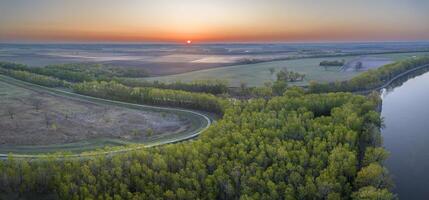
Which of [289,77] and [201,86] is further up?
[289,77]

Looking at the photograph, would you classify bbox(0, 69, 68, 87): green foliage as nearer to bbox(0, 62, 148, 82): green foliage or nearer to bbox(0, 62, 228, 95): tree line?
bbox(0, 62, 228, 95): tree line

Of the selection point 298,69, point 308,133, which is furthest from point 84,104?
point 298,69

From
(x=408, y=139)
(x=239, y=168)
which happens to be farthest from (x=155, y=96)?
(x=408, y=139)

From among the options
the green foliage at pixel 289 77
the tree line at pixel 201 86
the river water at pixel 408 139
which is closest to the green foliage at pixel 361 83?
the river water at pixel 408 139

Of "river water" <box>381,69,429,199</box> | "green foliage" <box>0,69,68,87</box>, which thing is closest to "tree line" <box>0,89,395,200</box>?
"river water" <box>381,69,429,199</box>

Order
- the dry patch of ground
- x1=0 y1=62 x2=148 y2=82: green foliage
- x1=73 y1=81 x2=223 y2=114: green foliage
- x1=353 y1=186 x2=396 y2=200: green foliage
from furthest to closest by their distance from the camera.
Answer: x1=0 y1=62 x2=148 y2=82: green foliage < x1=73 y1=81 x2=223 y2=114: green foliage < the dry patch of ground < x1=353 y1=186 x2=396 y2=200: green foliage

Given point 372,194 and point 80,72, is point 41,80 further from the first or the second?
point 372,194

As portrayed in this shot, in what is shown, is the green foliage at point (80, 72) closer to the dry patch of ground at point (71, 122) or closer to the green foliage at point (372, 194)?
the dry patch of ground at point (71, 122)
